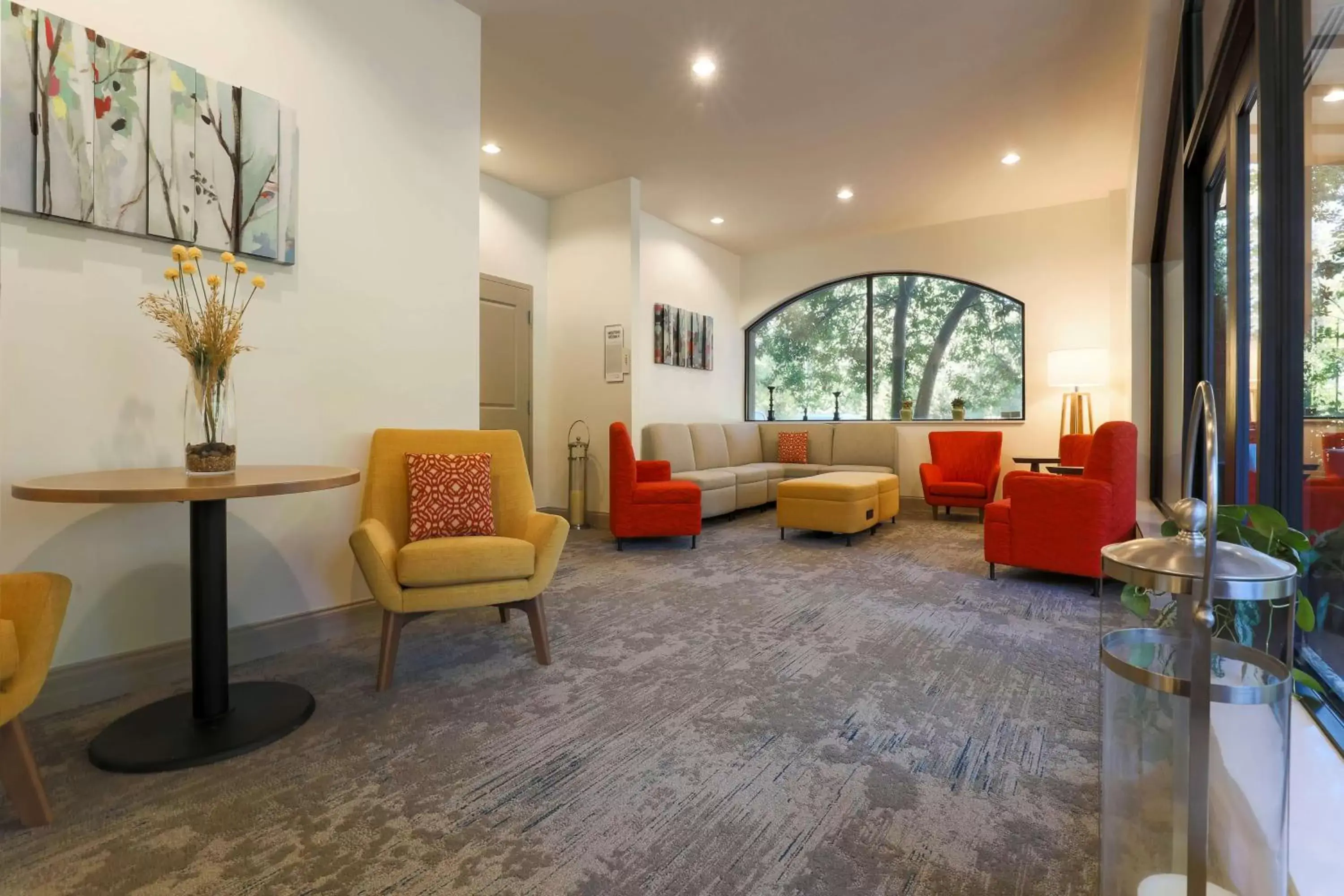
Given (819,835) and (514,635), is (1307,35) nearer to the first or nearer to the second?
(819,835)

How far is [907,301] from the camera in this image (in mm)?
7008

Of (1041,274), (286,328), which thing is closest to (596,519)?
(286,328)

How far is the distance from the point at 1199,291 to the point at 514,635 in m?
3.92

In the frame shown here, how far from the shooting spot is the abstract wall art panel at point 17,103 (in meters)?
1.92

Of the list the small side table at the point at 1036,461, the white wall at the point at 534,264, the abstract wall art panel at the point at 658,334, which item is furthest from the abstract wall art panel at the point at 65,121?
the small side table at the point at 1036,461

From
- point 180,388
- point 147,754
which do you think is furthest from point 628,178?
point 147,754

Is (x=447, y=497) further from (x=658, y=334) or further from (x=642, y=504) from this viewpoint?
(x=658, y=334)

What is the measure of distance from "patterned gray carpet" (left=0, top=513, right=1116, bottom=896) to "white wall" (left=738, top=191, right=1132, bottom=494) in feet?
12.6

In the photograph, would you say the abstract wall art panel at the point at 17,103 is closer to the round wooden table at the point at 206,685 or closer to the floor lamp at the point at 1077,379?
the round wooden table at the point at 206,685

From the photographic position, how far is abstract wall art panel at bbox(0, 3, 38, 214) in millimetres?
1916

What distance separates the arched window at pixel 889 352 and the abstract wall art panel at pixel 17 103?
6.73 meters

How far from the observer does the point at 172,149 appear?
227cm

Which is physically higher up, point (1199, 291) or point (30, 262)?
point (1199, 291)

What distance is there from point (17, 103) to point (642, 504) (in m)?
3.64
